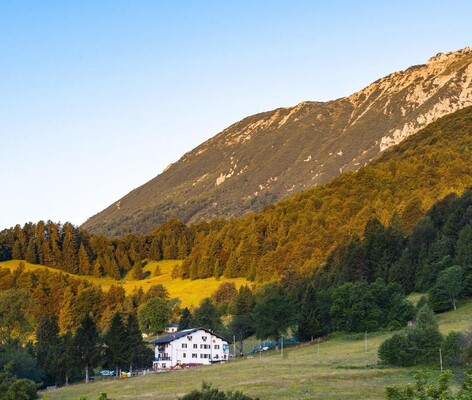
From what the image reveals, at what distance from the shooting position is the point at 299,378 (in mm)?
65125

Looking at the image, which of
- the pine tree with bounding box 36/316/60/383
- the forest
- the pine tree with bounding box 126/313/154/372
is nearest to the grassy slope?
the forest

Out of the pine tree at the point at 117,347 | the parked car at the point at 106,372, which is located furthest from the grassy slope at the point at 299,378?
the parked car at the point at 106,372

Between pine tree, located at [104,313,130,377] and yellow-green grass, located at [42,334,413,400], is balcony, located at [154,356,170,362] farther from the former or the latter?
yellow-green grass, located at [42,334,413,400]

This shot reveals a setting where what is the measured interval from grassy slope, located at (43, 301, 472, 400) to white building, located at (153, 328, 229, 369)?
17.4 meters

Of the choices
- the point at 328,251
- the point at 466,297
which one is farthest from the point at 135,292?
the point at 466,297

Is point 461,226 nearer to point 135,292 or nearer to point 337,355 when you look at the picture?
point 337,355

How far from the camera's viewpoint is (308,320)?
4099 inches

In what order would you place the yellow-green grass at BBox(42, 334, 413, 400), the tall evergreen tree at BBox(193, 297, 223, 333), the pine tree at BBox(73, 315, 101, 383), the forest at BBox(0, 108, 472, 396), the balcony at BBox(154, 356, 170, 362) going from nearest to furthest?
the yellow-green grass at BBox(42, 334, 413, 400)
the pine tree at BBox(73, 315, 101, 383)
the forest at BBox(0, 108, 472, 396)
the balcony at BBox(154, 356, 170, 362)
the tall evergreen tree at BBox(193, 297, 223, 333)

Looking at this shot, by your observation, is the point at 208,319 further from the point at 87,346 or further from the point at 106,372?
the point at 87,346

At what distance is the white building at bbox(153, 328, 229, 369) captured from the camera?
109 meters

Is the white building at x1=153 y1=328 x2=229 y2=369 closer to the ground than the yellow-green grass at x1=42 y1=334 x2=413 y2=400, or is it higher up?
higher up

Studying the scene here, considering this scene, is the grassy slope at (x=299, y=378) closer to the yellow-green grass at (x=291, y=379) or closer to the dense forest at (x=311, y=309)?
the yellow-green grass at (x=291, y=379)

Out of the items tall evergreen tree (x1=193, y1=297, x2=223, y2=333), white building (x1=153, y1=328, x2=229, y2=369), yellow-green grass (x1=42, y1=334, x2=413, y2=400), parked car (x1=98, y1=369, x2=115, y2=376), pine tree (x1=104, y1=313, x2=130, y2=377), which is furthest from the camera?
tall evergreen tree (x1=193, y1=297, x2=223, y2=333)

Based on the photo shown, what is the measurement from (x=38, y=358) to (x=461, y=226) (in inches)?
2962
